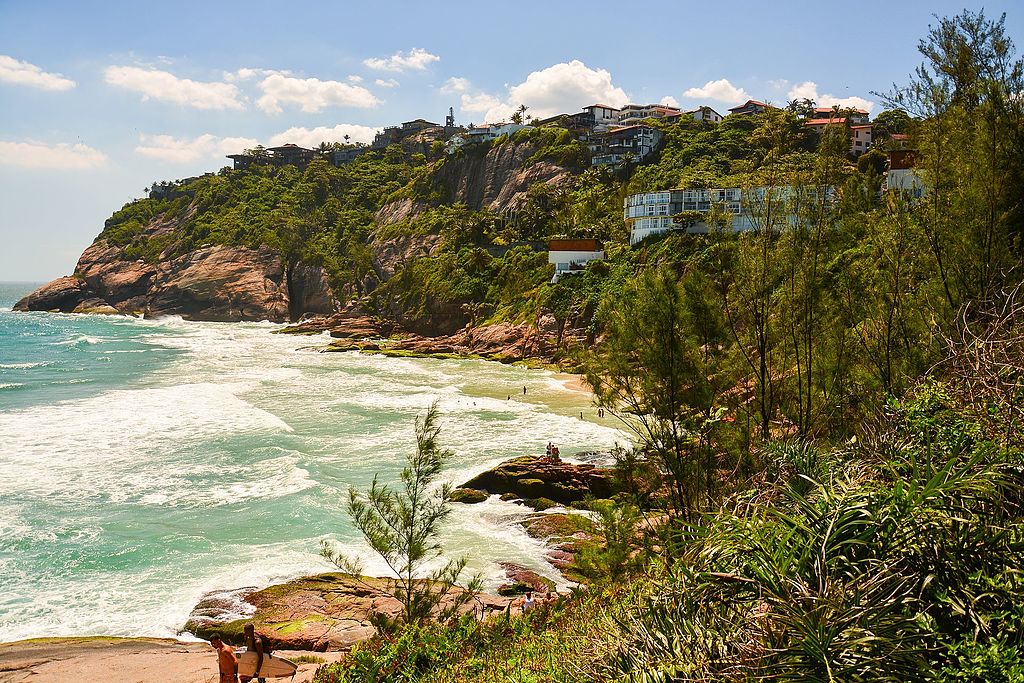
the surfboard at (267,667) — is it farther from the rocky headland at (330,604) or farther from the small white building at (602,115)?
the small white building at (602,115)

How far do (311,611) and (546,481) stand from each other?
1122cm

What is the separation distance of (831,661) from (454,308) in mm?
75335

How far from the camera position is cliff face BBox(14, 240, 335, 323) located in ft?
351

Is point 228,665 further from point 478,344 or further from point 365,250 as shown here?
point 365,250

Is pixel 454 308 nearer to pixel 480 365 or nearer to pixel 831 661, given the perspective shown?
pixel 480 365

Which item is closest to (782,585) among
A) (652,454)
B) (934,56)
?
(652,454)

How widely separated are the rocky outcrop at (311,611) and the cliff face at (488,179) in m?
81.2

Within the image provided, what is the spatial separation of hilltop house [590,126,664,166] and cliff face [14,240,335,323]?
47.2 metres

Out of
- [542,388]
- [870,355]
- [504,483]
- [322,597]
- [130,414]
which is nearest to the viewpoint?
[870,355]

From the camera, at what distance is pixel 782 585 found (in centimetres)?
546

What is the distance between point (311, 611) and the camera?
17.5 metres

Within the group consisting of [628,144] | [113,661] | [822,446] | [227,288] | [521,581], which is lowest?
[521,581]

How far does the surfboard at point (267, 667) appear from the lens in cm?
1343

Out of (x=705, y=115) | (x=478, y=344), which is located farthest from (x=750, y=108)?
(x=478, y=344)
